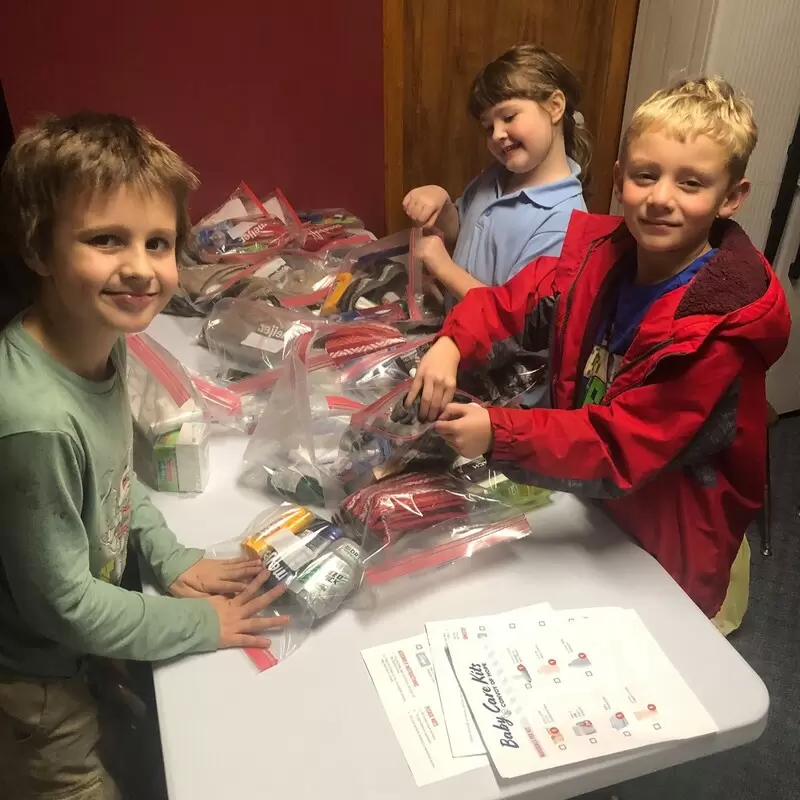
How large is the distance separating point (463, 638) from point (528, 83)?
102 cm

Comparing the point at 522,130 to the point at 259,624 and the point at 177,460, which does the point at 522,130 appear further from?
the point at 259,624

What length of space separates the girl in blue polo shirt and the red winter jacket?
318 mm

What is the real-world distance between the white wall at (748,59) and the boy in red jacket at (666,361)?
2.60 feet

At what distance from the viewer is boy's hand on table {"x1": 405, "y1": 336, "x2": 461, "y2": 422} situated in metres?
1.07

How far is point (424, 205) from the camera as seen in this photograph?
1.56m

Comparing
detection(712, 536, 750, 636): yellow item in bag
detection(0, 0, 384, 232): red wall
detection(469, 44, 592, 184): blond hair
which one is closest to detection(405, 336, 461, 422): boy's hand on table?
detection(469, 44, 592, 184): blond hair

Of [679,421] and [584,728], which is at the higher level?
[679,421]

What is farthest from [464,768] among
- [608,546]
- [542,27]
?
[542,27]

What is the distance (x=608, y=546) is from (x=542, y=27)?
4.53ft

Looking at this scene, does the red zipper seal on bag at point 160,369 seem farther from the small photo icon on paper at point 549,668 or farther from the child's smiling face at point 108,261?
the small photo icon on paper at point 549,668

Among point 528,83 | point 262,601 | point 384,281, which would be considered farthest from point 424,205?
point 262,601

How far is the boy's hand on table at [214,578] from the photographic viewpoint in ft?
2.99

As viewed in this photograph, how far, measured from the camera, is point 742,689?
31.8 inches

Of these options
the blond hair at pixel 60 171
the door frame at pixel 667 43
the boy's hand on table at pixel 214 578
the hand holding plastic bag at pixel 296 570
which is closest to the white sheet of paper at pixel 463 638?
the hand holding plastic bag at pixel 296 570
